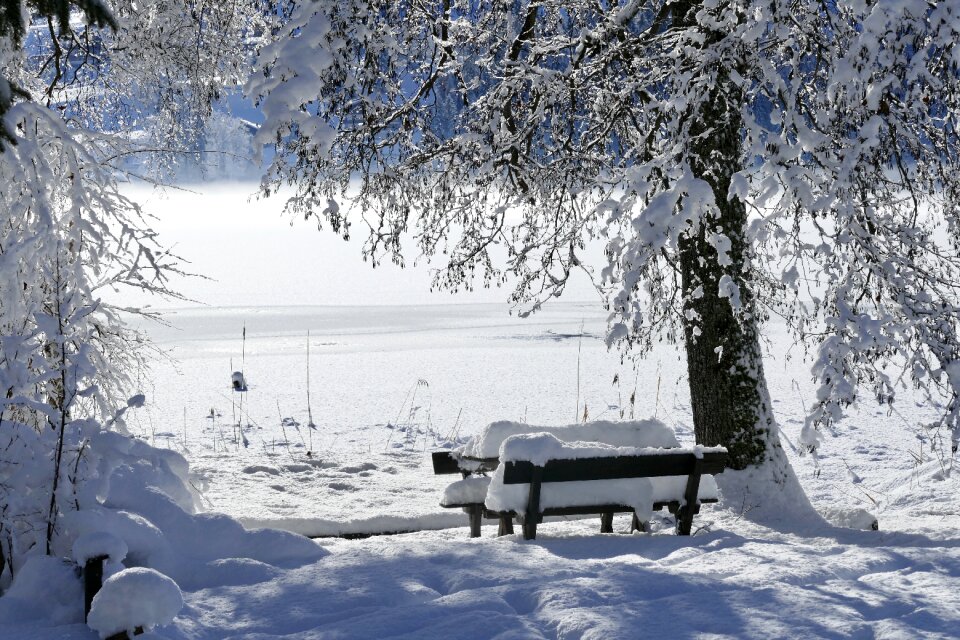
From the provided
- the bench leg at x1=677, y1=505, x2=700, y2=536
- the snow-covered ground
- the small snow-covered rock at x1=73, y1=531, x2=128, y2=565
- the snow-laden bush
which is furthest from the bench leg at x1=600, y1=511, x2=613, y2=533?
the small snow-covered rock at x1=73, y1=531, x2=128, y2=565

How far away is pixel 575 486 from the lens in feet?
17.9

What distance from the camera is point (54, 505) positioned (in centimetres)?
394

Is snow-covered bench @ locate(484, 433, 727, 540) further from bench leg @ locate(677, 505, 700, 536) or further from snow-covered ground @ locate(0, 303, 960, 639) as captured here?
snow-covered ground @ locate(0, 303, 960, 639)

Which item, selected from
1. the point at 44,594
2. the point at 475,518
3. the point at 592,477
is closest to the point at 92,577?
the point at 44,594

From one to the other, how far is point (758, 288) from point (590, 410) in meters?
5.32

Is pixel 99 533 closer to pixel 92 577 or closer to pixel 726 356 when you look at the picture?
pixel 92 577

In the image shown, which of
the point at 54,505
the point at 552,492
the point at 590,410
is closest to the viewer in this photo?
the point at 54,505

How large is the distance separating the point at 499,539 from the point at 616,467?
32.9 inches

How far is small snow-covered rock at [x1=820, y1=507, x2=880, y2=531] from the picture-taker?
6.54 metres

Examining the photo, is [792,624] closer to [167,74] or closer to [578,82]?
[578,82]

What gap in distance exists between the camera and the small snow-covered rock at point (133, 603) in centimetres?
324

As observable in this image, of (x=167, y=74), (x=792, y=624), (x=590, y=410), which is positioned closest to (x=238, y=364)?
(x=590, y=410)

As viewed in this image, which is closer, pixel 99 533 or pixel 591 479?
pixel 99 533

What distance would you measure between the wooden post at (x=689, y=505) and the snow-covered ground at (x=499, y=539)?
0.70 ft
